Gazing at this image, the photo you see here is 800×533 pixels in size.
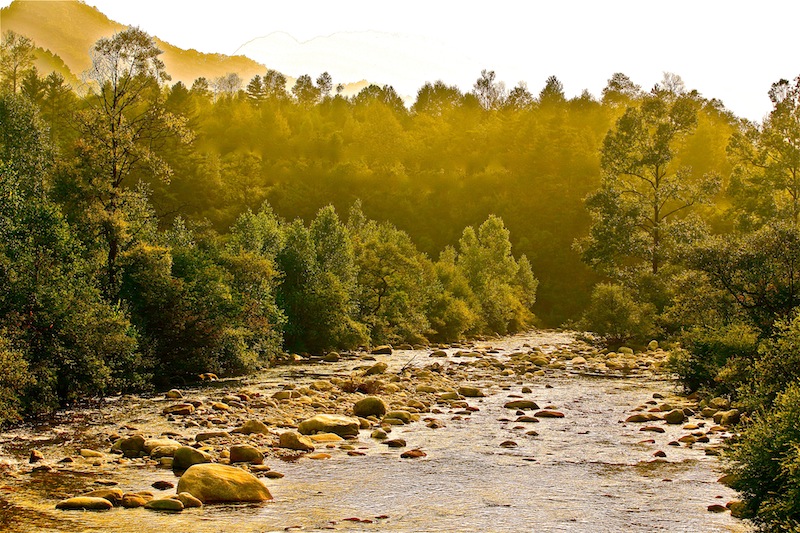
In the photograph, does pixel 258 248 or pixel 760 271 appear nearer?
pixel 760 271

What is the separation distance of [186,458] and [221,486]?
3.15 meters

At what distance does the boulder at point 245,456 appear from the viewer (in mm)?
20406

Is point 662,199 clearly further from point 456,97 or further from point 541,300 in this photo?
point 456,97

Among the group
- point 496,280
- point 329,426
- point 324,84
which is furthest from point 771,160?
point 324,84

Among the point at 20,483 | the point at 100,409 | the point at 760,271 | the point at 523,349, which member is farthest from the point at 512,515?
the point at 523,349

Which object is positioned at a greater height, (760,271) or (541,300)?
(760,271)

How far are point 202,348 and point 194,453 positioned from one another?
63.7 ft

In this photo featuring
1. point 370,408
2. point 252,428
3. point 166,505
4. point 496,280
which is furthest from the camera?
point 496,280

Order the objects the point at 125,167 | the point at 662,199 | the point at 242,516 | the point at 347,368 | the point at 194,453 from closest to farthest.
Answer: the point at 242,516 → the point at 194,453 → the point at 125,167 → the point at 347,368 → the point at 662,199

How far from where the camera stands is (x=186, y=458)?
19.6m

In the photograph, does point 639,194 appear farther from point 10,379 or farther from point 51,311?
point 10,379

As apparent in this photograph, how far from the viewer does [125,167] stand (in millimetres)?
37531

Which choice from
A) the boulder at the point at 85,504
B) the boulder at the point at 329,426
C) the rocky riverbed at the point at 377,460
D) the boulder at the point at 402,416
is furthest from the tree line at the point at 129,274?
the boulder at the point at 402,416

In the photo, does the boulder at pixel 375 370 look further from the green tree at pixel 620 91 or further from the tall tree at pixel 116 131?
the green tree at pixel 620 91
